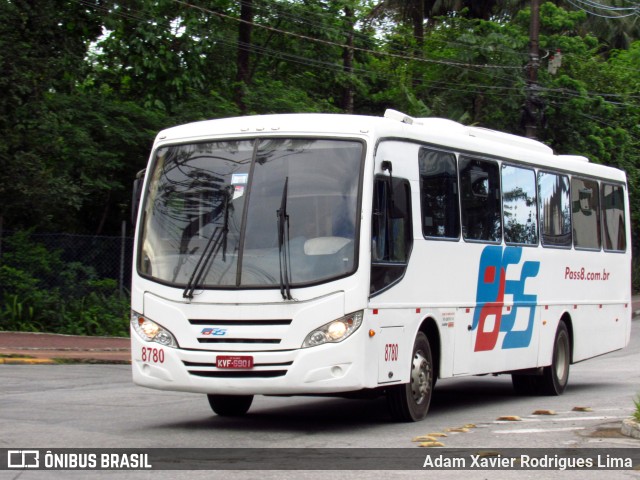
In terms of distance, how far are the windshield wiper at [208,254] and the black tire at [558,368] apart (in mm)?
6482

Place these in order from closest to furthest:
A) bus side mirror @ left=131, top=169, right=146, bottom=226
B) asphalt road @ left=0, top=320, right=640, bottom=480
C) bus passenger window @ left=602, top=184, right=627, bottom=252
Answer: asphalt road @ left=0, top=320, right=640, bottom=480 → bus side mirror @ left=131, top=169, right=146, bottom=226 → bus passenger window @ left=602, top=184, right=627, bottom=252

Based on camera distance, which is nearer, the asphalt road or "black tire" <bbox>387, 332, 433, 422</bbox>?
the asphalt road

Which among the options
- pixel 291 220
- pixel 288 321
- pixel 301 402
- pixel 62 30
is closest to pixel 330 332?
pixel 288 321

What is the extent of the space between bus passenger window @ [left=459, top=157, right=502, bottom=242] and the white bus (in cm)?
3

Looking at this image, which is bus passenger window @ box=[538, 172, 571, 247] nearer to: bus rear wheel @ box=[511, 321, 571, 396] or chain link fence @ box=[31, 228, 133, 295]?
bus rear wheel @ box=[511, 321, 571, 396]

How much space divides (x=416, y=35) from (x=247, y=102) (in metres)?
18.0

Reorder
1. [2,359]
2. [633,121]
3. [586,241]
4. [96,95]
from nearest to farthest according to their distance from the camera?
[586,241] → [2,359] → [96,95] → [633,121]

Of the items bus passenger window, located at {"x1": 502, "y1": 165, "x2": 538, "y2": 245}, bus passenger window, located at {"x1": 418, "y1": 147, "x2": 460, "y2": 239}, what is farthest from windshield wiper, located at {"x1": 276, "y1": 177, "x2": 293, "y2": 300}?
bus passenger window, located at {"x1": 502, "y1": 165, "x2": 538, "y2": 245}

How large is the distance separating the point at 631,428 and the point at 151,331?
4541 mm

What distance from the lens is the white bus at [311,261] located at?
34.8 feet

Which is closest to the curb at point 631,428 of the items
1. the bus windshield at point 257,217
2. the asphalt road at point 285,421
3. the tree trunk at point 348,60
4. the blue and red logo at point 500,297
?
the asphalt road at point 285,421

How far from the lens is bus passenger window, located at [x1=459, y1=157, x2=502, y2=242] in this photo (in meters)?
13.4

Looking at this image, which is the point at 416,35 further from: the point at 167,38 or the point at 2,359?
the point at 2,359

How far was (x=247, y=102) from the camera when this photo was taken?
2812 cm
